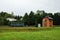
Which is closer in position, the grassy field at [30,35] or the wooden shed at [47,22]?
the grassy field at [30,35]

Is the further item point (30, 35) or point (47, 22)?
point (47, 22)

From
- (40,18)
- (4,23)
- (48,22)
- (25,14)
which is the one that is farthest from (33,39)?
(25,14)

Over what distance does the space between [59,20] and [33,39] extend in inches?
1390

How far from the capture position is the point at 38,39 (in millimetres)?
15078

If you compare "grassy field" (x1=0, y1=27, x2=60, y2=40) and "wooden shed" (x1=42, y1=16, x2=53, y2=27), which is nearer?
"grassy field" (x1=0, y1=27, x2=60, y2=40)

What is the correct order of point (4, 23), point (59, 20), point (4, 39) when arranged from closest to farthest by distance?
point (4, 39), point (59, 20), point (4, 23)

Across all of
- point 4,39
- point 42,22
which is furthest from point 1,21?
point 4,39

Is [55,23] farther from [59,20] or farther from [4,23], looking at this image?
[4,23]

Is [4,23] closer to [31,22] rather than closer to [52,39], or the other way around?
[31,22]

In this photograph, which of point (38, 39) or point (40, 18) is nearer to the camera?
point (38, 39)

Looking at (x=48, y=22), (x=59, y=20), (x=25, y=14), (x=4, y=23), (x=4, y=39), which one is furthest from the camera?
(x=25, y=14)

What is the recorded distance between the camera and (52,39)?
1537 cm

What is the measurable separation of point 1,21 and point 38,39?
122 ft

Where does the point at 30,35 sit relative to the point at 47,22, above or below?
above
